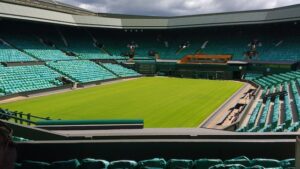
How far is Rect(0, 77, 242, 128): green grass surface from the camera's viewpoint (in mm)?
19453

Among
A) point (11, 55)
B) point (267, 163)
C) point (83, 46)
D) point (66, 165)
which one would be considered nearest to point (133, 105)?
point (66, 165)

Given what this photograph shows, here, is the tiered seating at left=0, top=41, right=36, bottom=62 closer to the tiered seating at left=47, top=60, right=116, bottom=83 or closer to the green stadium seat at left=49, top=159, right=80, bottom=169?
the tiered seating at left=47, top=60, right=116, bottom=83

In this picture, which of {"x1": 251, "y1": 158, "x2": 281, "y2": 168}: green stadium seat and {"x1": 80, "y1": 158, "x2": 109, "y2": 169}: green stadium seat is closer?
{"x1": 251, "y1": 158, "x2": 281, "y2": 168}: green stadium seat

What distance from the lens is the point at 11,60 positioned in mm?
34250

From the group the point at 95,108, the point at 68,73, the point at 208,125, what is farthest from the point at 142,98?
the point at 68,73

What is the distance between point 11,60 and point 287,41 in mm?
35455

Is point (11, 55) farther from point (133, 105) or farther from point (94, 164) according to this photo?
point (94, 164)

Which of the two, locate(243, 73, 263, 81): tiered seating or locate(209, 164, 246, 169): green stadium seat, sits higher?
locate(243, 73, 263, 81): tiered seating

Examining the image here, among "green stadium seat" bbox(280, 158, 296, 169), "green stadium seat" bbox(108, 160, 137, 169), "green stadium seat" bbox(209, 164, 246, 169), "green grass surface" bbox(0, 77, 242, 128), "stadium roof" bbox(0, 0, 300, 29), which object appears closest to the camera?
"green stadium seat" bbox(209, 164, 246, 169)

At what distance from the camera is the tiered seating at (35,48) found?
3993 cm

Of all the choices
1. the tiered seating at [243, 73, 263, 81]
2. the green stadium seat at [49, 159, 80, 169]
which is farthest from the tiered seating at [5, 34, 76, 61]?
the green stadium seat at [49, 159, 80, 169]

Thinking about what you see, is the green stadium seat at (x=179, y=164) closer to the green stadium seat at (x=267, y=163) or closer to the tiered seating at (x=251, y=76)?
the green stadium seat at (x=267, y=163)

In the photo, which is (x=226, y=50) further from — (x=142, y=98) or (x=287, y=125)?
(x=287, y=125)

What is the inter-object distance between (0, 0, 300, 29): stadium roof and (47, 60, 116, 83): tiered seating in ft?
18.4
